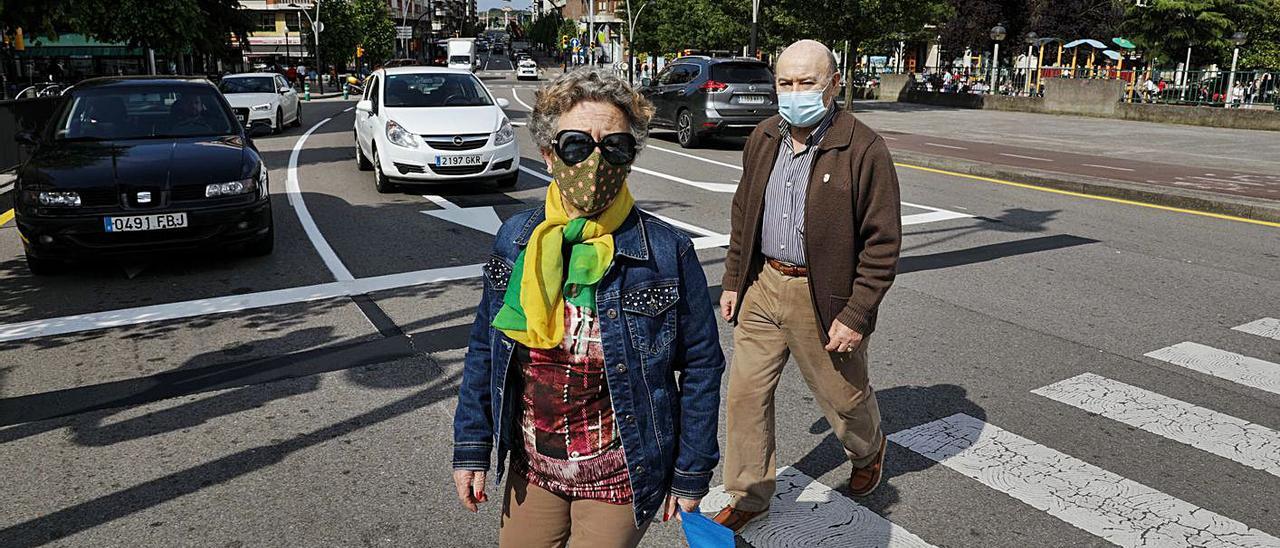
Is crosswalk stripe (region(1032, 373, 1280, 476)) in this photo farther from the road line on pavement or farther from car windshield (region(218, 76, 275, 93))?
car windshield (region(218, 76, 275, 93))

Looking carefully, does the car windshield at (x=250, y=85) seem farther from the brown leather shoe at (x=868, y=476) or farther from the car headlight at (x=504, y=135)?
the brown leather shoe at (x=868, y=476)

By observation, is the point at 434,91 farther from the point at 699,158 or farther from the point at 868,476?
the point at 868,476

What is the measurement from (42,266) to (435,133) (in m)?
4.94

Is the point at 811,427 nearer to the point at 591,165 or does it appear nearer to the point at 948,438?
the point at 948,438

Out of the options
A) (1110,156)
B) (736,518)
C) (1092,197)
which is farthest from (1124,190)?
(736,518)

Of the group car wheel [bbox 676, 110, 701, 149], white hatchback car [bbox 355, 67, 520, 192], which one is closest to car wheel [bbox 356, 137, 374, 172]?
white hatchback car [bbox 355, 67, 520, 192]

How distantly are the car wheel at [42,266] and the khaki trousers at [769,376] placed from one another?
6.37 m

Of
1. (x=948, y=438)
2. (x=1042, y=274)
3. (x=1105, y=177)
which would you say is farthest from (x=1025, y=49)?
(x=948, y=438)

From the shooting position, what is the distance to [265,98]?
22359 mm

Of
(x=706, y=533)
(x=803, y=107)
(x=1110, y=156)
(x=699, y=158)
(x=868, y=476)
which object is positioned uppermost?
(x=803, y=107)

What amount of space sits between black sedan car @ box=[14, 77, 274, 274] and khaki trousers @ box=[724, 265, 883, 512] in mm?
5318

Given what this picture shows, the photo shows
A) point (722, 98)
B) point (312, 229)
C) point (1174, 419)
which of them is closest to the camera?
point (1174, 419)

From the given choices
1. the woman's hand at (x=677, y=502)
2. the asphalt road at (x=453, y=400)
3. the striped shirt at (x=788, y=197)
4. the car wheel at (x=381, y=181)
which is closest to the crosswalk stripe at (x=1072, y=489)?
the asphalt road at (x=453, y=400)

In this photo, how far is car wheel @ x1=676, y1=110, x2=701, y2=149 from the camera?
18.2 m
